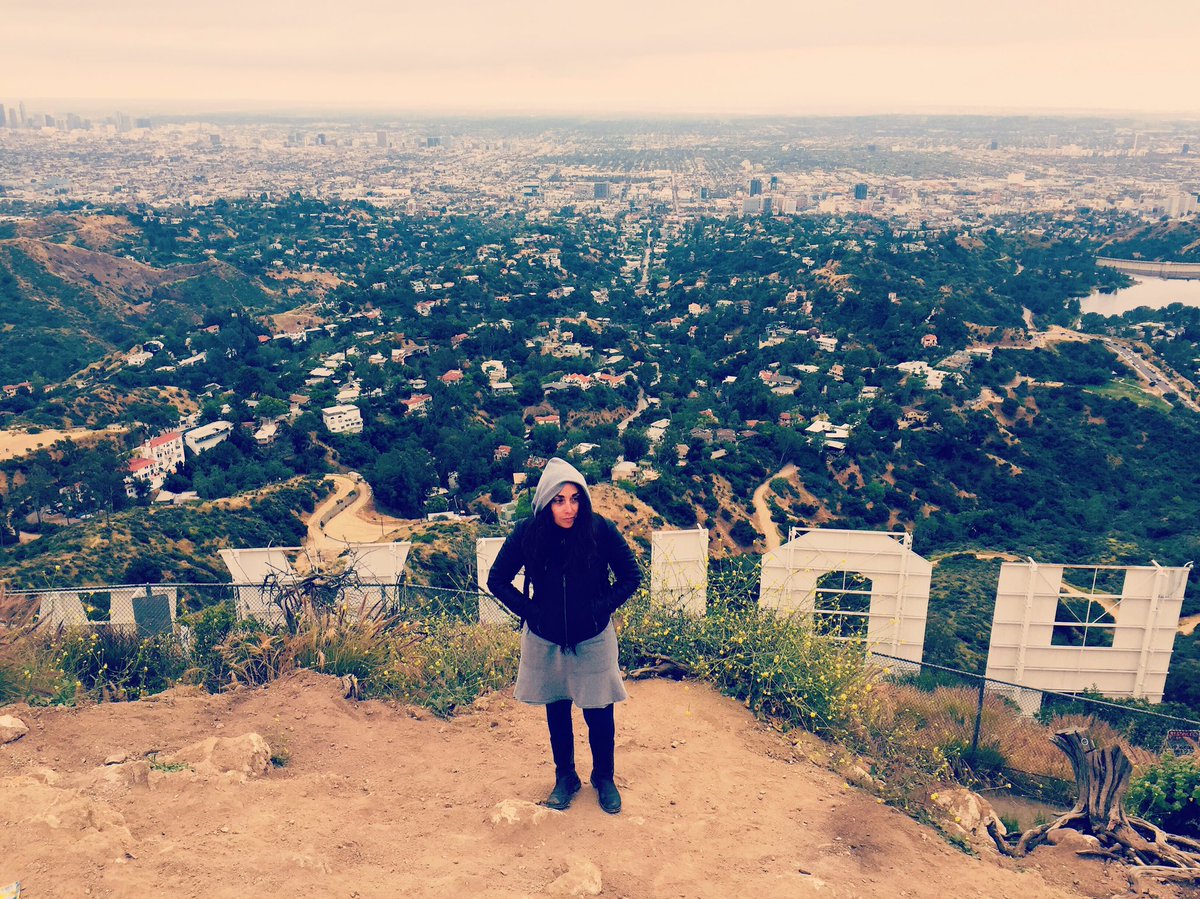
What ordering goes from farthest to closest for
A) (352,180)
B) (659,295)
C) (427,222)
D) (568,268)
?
(352,180) → (427,222) → (568,268) → (659,295)

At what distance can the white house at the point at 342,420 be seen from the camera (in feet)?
91.8

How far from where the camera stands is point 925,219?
80.1 meters

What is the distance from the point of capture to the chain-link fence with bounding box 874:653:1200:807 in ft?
16.3

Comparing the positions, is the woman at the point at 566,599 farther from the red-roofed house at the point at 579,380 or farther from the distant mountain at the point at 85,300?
the distant mountain at the point at 85,300

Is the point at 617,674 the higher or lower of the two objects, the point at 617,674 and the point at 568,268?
the higher

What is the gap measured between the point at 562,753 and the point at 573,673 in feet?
1.22

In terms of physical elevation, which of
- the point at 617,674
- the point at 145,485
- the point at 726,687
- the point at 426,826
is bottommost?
the point at 145,485

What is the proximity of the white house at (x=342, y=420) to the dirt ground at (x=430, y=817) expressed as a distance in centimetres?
2443

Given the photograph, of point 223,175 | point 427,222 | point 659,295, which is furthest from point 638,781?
point 223,175

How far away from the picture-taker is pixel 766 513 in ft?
69.0

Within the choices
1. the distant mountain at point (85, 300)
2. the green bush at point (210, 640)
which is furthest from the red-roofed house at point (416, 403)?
the green bush at point (210, 640)

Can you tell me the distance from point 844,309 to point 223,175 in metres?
107

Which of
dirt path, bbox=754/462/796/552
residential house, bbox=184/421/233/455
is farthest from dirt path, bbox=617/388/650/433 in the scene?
residential house, bbox=184/421/233/455

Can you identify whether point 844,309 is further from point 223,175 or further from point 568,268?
point 223,175
